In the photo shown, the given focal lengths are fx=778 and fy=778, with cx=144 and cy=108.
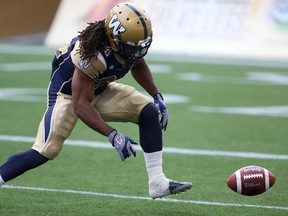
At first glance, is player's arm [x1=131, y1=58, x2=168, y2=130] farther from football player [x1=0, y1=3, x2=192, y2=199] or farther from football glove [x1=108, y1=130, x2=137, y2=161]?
football glove [x1=108, y1=130, x2=137, y2=161]

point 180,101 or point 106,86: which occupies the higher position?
point 106,86

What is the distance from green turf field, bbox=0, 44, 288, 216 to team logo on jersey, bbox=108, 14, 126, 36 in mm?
1265

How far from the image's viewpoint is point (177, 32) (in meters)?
19.1

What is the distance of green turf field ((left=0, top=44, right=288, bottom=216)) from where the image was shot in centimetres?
571

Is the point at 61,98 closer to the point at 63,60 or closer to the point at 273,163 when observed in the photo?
the point at 63,60

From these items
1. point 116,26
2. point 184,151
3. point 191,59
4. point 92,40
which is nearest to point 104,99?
point 92,40

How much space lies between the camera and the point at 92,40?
5312 mm

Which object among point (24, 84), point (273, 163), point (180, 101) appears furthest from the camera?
point (24, 84)

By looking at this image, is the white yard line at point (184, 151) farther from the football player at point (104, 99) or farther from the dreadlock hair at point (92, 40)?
the dreadlock hair at point (92, 40)

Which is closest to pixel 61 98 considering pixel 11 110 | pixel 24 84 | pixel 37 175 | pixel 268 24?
pixel 37 175

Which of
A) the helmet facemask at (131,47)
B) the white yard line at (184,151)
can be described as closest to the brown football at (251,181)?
the helmet facemask at (131,47)

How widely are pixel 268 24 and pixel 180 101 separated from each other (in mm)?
7103

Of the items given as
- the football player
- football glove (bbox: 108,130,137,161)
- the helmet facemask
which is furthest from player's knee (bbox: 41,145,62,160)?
the helmet facemask

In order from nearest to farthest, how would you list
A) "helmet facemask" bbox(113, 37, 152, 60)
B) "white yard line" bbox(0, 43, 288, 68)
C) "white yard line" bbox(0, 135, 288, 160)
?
"helmet facemask" bbox(113, 37, 152, 60) → "white yard line" bbox(0, 135, 288, 160) → "white yard line" bbox(0, 43, 288, 68)
